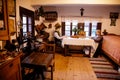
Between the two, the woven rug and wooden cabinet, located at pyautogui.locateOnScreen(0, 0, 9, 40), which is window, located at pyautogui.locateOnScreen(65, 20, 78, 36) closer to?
the woven rug

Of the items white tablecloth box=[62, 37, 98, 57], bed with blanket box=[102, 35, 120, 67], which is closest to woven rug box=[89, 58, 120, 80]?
bed with blanket box=[102, 35, 120, 67]

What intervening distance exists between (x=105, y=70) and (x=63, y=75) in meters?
1.25

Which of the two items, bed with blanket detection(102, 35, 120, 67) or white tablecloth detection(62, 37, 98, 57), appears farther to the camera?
white tablecloth detection(62, 37, 98, 57)

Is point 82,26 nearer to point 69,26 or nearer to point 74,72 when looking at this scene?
point 69,26

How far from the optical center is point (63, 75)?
10.3ft

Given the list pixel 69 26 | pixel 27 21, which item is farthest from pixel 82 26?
pixel 27 21

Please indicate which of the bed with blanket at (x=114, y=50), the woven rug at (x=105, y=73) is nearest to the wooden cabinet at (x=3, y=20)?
the woven rug at (x=105, y=73)

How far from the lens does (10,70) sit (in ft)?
5.30

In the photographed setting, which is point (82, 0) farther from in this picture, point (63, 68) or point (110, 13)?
point (63, 68)

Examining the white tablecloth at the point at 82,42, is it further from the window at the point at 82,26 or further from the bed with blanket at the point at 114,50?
the window at the point at 82,26

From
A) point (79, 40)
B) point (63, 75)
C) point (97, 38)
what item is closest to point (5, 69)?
point (63, 75)

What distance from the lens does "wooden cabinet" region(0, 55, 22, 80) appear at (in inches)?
56.3

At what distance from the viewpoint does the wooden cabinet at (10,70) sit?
1430mm

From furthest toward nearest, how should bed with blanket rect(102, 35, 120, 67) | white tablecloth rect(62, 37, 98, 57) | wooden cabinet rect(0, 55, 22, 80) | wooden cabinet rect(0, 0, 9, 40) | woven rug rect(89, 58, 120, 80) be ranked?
white tablecloth rect(62, 37, 98, 57) → bed with blanket rect(102, 35, 120, 67) → woven rug rect(89, 58, 120, 80) → wooden cabinet rect(0, 0, 9, 40) → wooden cabinet rect(0, 55, 22, 80)
